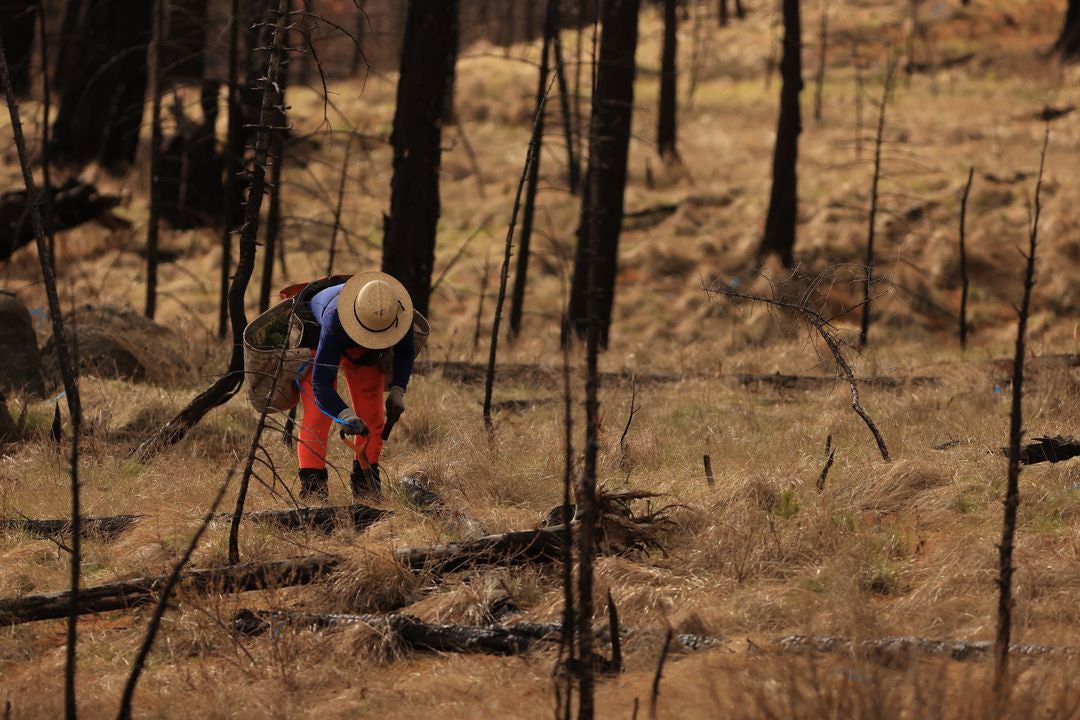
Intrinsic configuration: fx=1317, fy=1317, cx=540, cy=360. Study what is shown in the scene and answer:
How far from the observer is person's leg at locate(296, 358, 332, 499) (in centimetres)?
728

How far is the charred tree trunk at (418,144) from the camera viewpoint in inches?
440

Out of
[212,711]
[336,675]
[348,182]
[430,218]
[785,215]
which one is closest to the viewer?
[212,711]

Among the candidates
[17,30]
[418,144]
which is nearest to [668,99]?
[17,30]

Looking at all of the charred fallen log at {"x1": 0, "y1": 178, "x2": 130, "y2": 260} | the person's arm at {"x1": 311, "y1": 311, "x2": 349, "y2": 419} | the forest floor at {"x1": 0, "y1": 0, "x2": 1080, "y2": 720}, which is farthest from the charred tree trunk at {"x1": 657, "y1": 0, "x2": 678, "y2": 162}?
the person's arm at {"x1": 311, "y1": 311, "x2": 349, "y2": 419}

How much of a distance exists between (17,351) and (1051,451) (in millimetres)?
7364

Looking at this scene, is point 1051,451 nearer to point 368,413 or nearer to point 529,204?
point 368,413

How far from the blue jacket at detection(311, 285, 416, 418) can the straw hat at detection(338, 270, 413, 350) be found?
87 millimetres

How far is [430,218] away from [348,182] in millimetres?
12950

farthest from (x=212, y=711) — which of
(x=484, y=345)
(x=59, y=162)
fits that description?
(x=59, y=162)

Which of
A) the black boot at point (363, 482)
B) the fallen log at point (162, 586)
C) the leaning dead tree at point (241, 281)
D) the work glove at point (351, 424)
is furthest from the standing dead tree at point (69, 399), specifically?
the black boot at point (363, 482)

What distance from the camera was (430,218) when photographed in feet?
37.7

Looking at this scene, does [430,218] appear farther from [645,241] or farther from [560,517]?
[645,241]

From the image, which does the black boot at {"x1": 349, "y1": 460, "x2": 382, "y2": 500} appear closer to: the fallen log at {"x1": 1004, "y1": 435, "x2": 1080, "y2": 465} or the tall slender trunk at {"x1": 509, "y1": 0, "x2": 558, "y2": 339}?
the fallen log at {"x1": 1004, "y1": 435, "x2": 1080, "y2": 465}

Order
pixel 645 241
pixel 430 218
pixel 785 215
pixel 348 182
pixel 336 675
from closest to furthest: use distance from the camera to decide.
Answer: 1. pixel 336 675
2. pixel 430 218
3. pixel 785 215
4. pixel 645 241
5. pixel 348 182
